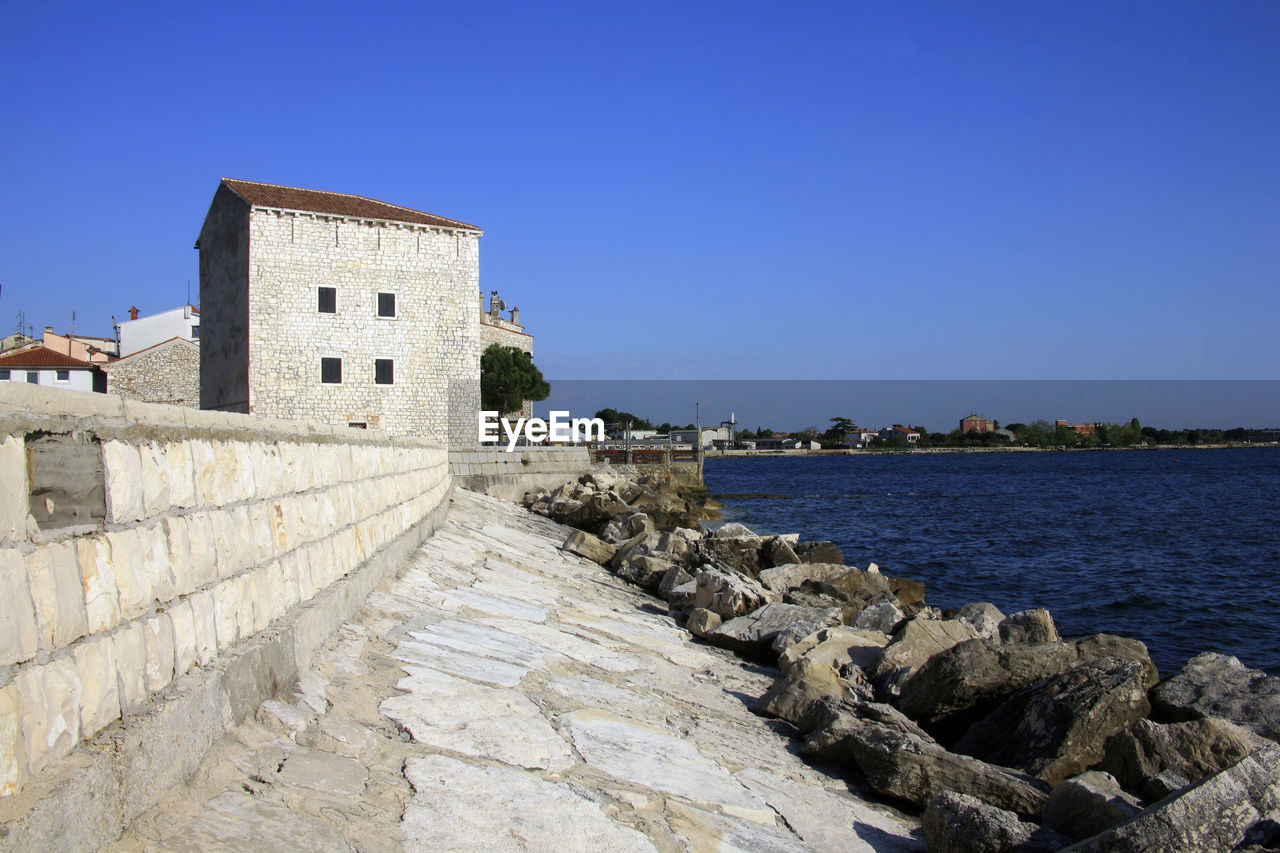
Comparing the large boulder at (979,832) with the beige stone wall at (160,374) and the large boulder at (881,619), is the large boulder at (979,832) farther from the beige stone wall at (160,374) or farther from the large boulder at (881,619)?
the beige stone wall at (160,374)

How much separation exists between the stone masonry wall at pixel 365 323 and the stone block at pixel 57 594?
22676 mm

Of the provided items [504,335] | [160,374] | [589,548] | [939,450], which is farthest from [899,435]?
[589,548]

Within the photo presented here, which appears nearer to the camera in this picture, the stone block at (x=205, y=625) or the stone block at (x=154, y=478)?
the stone block at (x=154, y=478)

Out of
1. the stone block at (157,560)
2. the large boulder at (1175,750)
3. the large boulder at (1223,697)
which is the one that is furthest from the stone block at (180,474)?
the large boulder at (1223,697)

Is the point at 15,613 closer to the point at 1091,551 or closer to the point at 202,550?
the point at 202,550

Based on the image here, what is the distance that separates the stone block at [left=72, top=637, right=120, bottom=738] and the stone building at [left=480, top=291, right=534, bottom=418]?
40640mm

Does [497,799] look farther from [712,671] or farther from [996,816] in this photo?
[712,671]

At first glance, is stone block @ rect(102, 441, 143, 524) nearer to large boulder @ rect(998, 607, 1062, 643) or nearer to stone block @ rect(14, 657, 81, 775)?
stone block @ rect(14, 657, 81, 775)

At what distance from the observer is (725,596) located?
8.40 meters

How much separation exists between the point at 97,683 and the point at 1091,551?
24182 millimetres

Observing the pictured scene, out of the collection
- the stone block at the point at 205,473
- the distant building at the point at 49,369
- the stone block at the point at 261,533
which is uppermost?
the distant building at the point at 49,369

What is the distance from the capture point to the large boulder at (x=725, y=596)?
8336 mm

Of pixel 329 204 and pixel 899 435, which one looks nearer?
pixel 329 204

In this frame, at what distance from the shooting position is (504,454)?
73.7ft
